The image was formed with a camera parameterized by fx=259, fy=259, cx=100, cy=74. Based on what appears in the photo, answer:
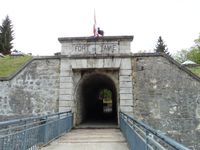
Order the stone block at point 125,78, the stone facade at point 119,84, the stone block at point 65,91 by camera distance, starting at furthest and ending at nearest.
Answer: the stone block at point 65,91, the stone block at point 125,78, the stone facade at point 119,84

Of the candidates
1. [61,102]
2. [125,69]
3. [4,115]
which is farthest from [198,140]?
[4,115]

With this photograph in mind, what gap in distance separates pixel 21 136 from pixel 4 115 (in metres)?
7.47

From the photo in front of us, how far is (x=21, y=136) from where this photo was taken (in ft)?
20.2

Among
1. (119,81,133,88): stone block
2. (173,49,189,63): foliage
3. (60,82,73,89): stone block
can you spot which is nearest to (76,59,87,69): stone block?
(60,82,73,89): stone block

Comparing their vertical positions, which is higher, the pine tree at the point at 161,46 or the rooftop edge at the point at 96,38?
the pine tree at the point at 161,46

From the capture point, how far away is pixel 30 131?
6832mm

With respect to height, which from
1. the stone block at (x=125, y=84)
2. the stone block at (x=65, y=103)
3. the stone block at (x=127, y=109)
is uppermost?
the stone block at (x=125, y=84)

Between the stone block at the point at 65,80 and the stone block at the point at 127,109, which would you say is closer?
the stone block at the point at 127,109

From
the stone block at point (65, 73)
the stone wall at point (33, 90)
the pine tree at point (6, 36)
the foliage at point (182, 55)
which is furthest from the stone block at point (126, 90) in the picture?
the foliage at point (182, 55)

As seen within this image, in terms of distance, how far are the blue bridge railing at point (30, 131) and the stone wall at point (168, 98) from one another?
12.9ft

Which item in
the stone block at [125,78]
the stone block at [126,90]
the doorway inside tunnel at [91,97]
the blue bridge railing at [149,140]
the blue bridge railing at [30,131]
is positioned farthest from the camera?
the doorway inside tunnel at [91,97]

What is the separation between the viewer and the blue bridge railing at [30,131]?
538 cm

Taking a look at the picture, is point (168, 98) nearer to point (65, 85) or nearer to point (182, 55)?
point (65, 85)

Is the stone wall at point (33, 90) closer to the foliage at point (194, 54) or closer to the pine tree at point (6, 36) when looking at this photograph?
the pine tree at point (6, 36)
